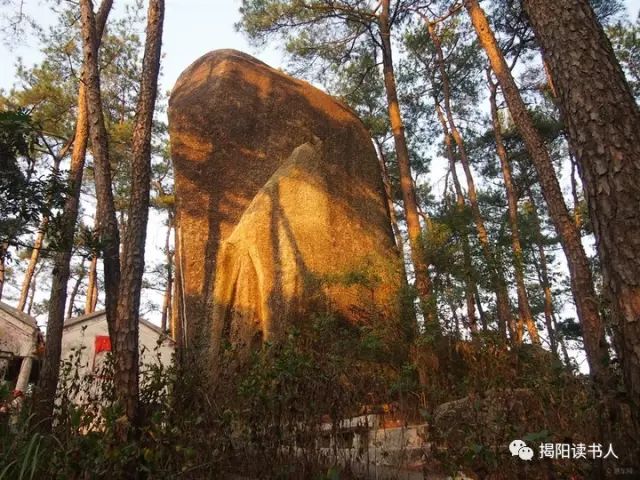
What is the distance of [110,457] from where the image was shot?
2.42 metres

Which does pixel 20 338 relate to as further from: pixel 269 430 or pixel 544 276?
pixel 544 276

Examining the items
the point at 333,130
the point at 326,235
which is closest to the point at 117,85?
the point at 333,130

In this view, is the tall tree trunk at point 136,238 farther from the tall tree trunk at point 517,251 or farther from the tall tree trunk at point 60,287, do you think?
the tall tree trunk at point 517,251

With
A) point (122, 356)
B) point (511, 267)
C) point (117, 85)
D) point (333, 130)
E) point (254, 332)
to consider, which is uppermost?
point (117, 85)

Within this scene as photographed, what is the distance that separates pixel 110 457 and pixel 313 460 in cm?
132

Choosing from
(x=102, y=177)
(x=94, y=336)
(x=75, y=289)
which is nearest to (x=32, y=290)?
(x=75, y=289)

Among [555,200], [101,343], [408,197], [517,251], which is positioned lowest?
[101,343]

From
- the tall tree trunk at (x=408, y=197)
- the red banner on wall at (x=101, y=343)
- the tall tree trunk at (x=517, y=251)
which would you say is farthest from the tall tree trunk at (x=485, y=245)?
the red banner on wall at (x=101, y=343)

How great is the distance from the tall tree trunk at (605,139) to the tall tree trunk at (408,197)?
588 cm

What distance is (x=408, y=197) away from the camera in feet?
35.0

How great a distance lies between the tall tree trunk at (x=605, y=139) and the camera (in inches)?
95.3

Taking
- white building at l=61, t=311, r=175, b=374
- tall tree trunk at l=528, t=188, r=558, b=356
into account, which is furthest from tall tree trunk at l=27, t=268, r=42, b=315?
tall tree trunk at l=528, t=188, r=558, b=356

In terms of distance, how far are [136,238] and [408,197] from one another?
7035 mm

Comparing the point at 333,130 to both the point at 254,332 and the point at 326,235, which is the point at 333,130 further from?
the point at 254,332
